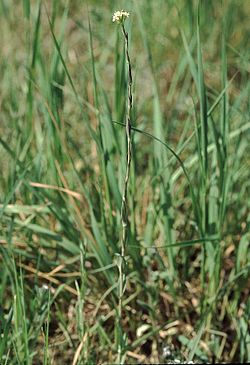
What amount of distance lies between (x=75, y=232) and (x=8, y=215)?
18 cm

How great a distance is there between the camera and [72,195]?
162 cm

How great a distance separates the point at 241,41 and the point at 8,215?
108 centimetres

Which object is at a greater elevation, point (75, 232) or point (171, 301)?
point (75, 232)

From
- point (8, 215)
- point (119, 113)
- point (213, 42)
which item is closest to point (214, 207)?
point (119, 113)

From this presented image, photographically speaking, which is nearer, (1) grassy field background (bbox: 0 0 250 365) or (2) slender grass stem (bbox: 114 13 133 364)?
(2) slender grass stem (bbox: 114 13 133 364)

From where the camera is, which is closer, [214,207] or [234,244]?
[214,207]

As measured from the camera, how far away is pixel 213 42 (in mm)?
2264

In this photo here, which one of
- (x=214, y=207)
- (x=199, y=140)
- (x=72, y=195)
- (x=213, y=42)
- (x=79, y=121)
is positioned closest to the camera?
(x=199, y=140)

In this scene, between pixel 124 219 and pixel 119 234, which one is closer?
pixel 124 219

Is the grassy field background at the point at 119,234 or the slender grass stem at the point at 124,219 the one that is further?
the grassy field background at the point at 119,234

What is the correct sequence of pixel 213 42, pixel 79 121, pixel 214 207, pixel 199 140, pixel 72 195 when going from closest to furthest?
pixel 199 140 < pixel 214 207 < pixel 72 195 < pixel 79 121 < pixel 213 42

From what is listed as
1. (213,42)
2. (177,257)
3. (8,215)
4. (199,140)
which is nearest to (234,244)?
(177,257)

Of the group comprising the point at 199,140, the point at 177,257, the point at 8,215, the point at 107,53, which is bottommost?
the point at 177,257

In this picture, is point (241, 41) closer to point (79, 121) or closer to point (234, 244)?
point (79, 121)
